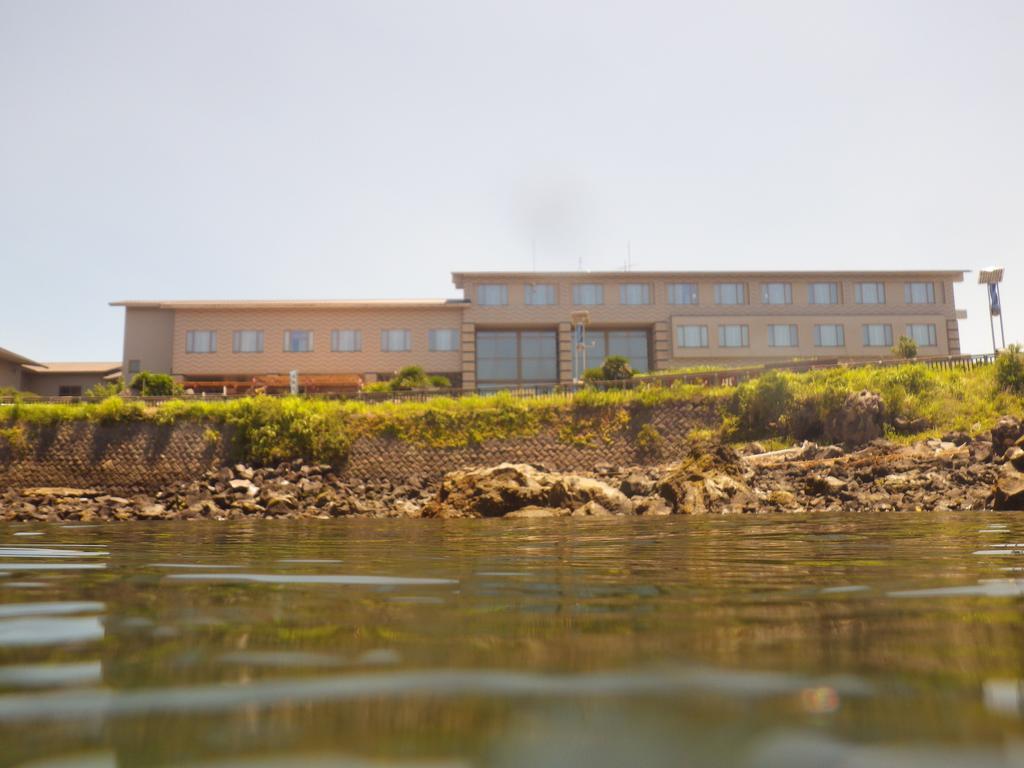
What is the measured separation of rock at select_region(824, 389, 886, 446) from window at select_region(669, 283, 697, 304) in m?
24.7

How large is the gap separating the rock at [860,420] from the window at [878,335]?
2647cm

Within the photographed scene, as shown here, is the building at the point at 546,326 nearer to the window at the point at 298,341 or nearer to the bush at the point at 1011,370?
the window at the point at 298,341

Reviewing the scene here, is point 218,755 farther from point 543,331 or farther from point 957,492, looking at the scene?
point 543,331

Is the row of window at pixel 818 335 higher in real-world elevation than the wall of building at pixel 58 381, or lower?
higher

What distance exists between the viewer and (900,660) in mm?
1615

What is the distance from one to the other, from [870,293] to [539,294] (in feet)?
72.4

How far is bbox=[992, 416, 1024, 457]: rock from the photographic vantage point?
56.9 ft

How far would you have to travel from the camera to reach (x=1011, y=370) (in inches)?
957

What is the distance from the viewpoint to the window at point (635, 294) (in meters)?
48.2

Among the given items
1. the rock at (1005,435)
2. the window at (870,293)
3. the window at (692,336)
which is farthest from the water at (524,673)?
the window at (870,293)

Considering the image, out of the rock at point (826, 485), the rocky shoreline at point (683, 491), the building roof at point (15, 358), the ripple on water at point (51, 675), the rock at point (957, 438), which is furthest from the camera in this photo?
the building roof at point (15, 358)

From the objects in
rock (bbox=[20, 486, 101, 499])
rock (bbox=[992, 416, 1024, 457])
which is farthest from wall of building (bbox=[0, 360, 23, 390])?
rock (bbox=[992, 416, 1024, 457])

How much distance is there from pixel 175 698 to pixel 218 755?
38 cm

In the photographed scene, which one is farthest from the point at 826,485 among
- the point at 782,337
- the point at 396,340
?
the point at 396,340
